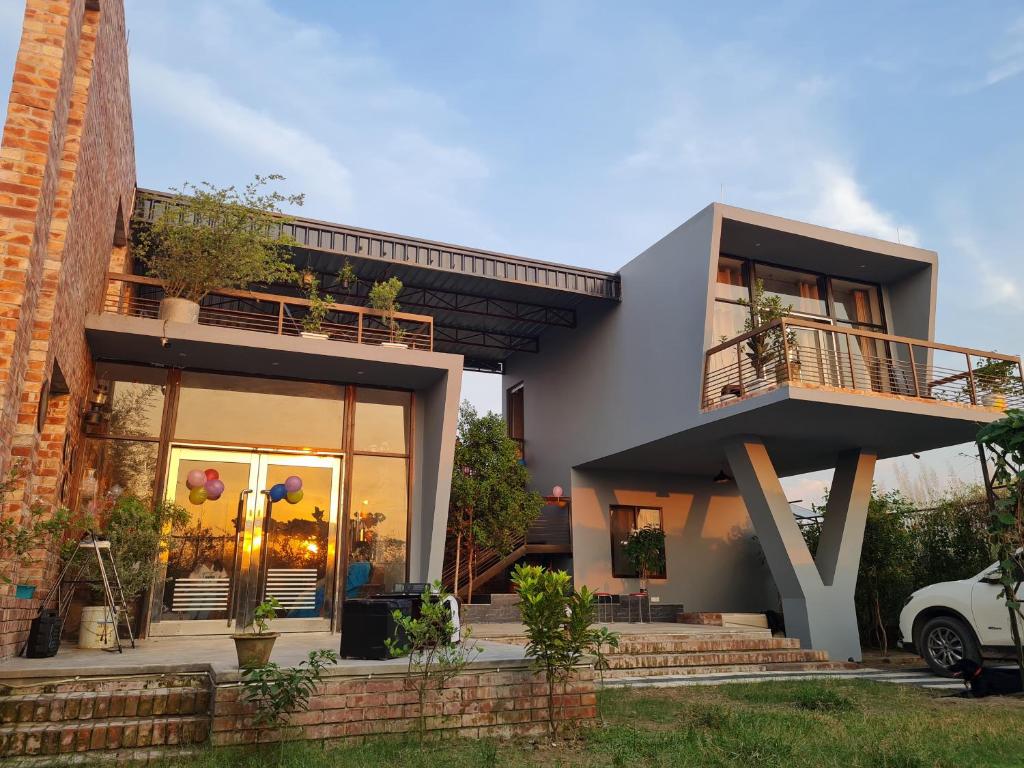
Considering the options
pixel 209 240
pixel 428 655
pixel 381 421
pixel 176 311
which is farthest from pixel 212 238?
pixel 428 655

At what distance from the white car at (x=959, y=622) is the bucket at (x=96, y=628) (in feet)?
30.1

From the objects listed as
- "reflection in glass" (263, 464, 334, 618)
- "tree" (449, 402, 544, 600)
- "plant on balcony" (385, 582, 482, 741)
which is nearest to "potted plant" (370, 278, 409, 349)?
"reflection in glass" (263, 464, 334, 618)

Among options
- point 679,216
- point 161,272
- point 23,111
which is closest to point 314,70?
point 161,272

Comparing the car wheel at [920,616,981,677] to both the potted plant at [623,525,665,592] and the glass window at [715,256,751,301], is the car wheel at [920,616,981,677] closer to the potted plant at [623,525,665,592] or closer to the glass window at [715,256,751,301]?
the potted plant at [623,525,665,592]

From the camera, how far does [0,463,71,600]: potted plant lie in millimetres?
4898

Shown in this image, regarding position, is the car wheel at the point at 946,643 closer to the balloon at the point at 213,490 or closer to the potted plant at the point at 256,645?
the potted plant at the point at 256,645

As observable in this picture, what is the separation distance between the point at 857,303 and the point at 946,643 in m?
7.85

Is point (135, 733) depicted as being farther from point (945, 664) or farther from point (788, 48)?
point (788, 48)

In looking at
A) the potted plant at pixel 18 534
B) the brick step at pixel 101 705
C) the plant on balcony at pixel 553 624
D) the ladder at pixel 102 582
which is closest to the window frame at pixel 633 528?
the ladder at pixel 102 582

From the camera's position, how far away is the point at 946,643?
848cm

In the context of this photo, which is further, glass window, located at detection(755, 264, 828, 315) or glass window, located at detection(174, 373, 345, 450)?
glass window, located at detection(755, 264, 828, 315)

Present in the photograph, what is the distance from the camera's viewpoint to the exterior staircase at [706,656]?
8805 mm

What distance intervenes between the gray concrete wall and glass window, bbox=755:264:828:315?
4628 millimetres

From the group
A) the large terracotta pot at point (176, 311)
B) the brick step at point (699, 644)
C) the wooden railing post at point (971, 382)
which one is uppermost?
the large terracotta pot at point (176, 311)
